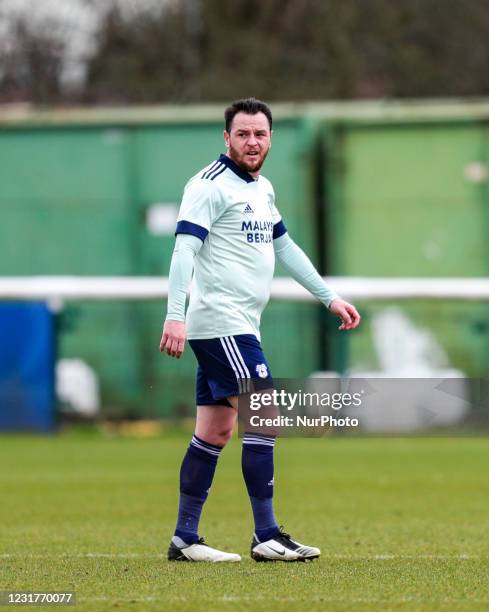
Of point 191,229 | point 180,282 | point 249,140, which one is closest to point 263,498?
point 180,282

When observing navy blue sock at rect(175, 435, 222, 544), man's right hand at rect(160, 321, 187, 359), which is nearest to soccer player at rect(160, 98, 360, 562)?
navy blue sock at rect(175, 435, 222, 544)

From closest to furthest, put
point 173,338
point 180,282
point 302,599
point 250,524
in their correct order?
point 302,599
point 173,338
point 180,282
point 250,524

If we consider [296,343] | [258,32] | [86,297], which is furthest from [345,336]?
[258,32]

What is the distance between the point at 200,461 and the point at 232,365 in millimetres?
577

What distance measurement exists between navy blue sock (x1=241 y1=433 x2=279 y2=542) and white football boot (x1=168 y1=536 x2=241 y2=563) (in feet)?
0.64

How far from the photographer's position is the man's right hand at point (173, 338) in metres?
6.89

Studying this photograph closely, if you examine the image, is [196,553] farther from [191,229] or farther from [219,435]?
[191,229]

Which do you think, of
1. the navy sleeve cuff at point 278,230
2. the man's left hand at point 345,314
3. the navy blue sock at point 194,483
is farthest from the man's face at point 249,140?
the navy blue sock at point 194,483

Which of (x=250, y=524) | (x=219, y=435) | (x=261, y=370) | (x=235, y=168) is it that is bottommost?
(x=250, y=524)

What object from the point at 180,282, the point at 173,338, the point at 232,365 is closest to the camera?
the point at 173,338

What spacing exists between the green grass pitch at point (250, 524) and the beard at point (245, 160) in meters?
1.84

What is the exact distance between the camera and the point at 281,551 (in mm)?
7246

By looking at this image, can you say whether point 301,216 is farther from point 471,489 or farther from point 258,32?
point 258,32

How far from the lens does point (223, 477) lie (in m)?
12.9
